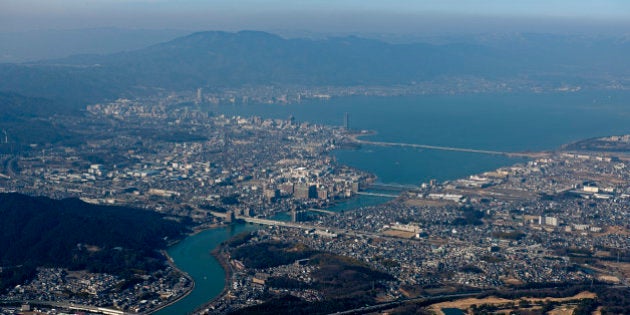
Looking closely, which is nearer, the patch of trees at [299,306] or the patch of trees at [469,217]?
the patch of trees at [299,306]

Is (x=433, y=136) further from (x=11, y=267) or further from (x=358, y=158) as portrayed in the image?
(x=11, y=267)

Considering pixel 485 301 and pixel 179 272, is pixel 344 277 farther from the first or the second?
pixel 179 272

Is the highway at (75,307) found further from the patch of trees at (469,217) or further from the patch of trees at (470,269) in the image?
the patch of trees at (469,217)

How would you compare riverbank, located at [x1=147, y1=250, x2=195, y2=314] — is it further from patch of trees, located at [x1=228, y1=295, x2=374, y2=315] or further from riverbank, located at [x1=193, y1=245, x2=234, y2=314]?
patch of trees, located at [x1=228, y1=295, x2=374, y2=315]

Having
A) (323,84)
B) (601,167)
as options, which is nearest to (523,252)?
(601,167)

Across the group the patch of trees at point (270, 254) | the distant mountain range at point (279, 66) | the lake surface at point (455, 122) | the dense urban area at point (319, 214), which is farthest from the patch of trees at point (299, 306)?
the distant mountain range at point (279, 66)

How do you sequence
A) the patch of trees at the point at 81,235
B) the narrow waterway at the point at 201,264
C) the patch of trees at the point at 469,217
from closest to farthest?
the narrow waterway at the point at 201,264, the patch of trees at the point at 81,235, the patch of trees at the point at 469,217
